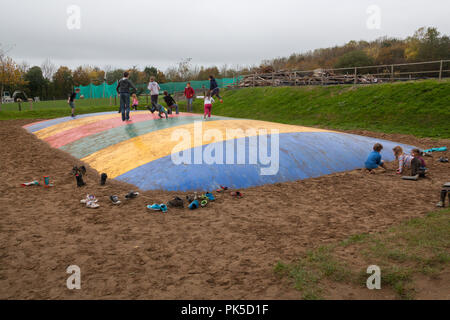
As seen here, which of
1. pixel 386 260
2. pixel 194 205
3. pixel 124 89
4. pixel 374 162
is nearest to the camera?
pixel 386 260

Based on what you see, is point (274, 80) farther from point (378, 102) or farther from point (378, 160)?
point (378, 160)

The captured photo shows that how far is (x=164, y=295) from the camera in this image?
3.47 m

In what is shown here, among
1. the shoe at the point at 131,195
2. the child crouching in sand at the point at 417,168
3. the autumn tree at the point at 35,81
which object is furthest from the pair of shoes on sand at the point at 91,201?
the autumn tree at the point at 35,81

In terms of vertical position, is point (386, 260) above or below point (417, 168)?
below

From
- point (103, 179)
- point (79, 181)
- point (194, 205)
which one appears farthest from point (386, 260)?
point (79, 181)

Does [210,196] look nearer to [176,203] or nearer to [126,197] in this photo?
[176,203]

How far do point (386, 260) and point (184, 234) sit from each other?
2.82 metres

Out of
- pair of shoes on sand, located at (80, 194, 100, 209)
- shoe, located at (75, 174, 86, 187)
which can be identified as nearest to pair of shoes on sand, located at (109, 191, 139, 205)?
pair of shoes on sand, located at (80, 194, 100, 209)

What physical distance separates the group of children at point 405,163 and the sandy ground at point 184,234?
347mm

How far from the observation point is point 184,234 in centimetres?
507

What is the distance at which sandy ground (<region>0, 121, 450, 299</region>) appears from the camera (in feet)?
11.8

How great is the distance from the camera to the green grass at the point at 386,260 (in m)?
3.51

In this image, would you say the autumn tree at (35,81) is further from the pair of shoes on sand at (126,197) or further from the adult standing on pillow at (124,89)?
the pair of shoes on sand at (126,197)
